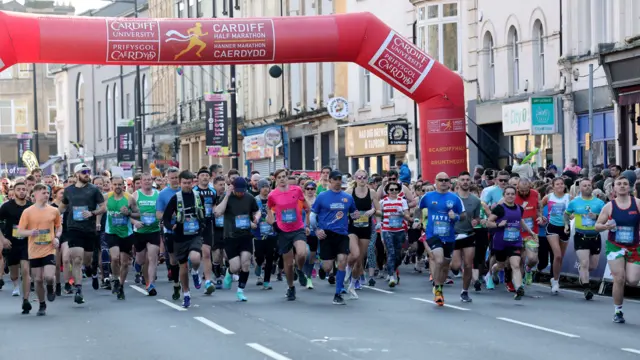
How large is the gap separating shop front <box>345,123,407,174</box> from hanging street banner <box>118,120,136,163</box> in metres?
18.5

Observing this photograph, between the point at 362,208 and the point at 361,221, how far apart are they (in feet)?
0.80

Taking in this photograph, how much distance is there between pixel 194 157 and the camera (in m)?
64.8

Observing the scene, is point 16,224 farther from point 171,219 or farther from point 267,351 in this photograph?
point 267,351

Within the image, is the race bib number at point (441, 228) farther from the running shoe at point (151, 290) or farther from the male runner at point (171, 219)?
the running shoe at point (151, 290)

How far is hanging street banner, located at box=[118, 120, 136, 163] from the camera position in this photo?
6010 cm

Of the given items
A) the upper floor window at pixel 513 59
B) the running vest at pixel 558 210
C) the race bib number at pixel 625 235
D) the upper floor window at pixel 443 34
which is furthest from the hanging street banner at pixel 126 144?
the race bib number at pixel 625 235

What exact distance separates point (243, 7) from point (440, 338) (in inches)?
1721

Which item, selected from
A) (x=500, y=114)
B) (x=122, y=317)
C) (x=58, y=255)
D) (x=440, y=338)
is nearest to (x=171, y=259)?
(x=122, y=317)

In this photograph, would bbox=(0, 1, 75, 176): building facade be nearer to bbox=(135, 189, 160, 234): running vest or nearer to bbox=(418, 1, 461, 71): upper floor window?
bbox=(418, 1, 461, 71): upper floor window

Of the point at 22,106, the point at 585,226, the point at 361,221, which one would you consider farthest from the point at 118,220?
the point at 22,106

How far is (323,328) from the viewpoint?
14.4m

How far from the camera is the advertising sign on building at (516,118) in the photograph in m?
31.9

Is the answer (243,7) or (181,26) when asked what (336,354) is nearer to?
(181,26)

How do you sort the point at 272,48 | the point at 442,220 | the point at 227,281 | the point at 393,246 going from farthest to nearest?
1. the point at 272,48
2. the point at 393,246
3. the point at 227,281
4. the point at 442,220
